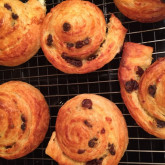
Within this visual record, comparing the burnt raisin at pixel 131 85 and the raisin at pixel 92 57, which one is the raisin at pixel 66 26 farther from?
the burnt raisin at pixel 131 85

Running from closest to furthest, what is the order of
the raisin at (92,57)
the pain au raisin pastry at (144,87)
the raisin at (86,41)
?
the pain au raisin pastry at (144,87) → the raisin at (86,41) → the raisin at (92,57)

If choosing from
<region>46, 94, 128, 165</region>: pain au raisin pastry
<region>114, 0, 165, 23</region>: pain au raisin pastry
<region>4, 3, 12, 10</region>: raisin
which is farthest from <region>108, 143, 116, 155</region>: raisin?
<region>4, 3, 12, 10</region>: raisin

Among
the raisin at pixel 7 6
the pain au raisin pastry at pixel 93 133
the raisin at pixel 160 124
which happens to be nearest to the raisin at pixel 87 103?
the pain au raisin pastry at pixel 93 133

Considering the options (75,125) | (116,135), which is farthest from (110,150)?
(75,125)

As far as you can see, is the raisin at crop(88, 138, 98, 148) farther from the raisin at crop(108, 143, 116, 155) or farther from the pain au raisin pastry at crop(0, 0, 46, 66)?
the pain au raisin pastry at crop(0, 0, 46, 66)

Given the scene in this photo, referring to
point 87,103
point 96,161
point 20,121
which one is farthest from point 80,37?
point 96,161

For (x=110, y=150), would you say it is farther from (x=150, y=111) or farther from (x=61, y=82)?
(x=61, y=82)
